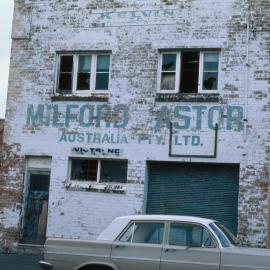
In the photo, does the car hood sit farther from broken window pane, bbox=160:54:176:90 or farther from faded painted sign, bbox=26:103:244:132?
broken window pane, bbox=160:54:176:90

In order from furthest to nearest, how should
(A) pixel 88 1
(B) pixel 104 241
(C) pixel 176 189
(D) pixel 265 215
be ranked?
(A) pixel 88 1, (C) pixel 176 189, (D) pixel 265 215, (B) pixel 104 241

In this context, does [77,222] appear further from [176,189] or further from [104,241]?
[104,241]

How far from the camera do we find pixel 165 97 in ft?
55.0

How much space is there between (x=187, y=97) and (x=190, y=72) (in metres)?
0.74

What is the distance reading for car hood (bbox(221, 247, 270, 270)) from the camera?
9273 millimetres

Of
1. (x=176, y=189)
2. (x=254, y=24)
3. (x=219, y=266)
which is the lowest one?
(x=219, y=266)

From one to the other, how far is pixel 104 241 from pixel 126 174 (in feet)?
22.4

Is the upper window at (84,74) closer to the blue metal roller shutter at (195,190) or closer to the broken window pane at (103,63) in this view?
the broken window pane at (103,63)

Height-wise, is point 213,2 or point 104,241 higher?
point 213,2

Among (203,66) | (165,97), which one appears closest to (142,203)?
(165,97)

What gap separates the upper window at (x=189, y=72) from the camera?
16.7 m

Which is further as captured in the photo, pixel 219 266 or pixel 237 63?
pixel 237 63

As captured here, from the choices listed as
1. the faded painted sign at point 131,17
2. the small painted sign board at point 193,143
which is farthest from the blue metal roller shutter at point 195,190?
the faded painted sign at point 131,17

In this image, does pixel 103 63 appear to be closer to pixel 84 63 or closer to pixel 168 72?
pixel 84 63
